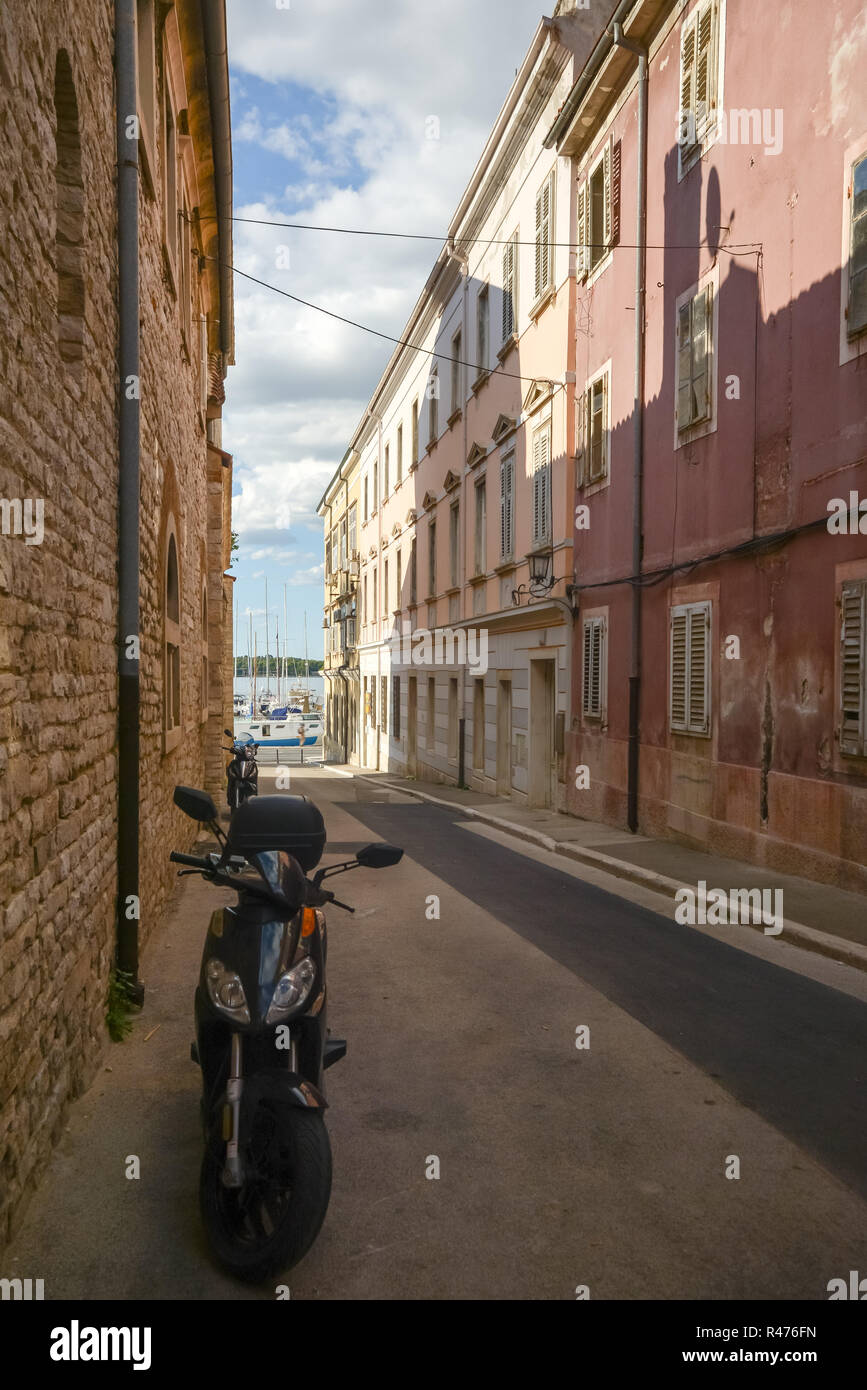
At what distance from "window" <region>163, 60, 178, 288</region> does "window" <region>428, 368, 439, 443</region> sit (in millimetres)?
16560

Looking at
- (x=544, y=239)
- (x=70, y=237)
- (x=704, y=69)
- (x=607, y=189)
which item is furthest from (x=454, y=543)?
(x=70, y=237)

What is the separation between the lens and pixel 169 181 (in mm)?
9648

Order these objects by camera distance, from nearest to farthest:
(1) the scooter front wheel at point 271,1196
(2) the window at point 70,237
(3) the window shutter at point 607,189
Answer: (1) the scooter front wheel at point 271,1196, (2) the window at point 70,237, (3) the window shutter at point 607,189

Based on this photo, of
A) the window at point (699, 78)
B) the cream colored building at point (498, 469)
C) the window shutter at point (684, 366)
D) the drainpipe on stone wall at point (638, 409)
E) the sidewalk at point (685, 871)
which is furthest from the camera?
the cream colored building at point (498, 469)

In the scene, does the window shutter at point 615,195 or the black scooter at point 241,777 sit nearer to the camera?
the black scooter at point 241,777

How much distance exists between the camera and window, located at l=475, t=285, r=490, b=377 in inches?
853

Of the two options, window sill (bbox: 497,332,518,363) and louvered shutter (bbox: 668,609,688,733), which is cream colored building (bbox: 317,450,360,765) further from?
louvered shutter (bbox: 668,609,688,733)

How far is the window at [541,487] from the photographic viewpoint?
17.5m

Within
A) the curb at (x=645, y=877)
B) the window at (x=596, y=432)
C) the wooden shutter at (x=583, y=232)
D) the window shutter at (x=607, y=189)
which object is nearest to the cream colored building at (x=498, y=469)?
the wooden shutter at (x=583, y=232)

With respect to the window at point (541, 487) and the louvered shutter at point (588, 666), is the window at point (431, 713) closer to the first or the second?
the window at point (541, 487)

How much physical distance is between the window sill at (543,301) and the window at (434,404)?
8439 millimetres

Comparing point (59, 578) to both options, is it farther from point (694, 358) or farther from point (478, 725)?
point (478, 725)

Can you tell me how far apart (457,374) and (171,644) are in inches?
661
